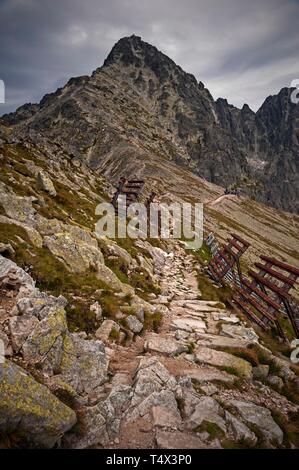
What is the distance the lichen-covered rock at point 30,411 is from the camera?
19.1 ft

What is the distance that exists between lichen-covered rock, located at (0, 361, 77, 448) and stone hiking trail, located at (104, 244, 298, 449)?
4.10 ft

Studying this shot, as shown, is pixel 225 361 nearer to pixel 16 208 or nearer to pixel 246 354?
pixel 246 354

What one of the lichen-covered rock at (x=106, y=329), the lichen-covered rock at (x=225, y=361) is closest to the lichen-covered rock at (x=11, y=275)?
the lichen-covered rock at (x=106, y=329)

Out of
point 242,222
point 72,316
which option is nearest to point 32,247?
point 72,316

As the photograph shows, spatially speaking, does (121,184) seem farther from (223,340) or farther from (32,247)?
(223,340)

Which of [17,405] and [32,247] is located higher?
[32,247]

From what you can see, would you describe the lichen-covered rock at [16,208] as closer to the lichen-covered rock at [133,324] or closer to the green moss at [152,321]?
the lichen-covered rock at [133,324]

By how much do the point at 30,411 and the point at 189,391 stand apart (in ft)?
14.4

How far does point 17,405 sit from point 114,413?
2.49 meters

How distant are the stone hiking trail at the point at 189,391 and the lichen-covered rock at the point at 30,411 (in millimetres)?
1249

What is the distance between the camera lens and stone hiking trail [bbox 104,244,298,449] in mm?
6988

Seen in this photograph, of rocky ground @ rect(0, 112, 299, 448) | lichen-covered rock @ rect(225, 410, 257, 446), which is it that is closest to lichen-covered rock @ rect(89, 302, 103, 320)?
rocky ground @ rect(0, 112, 299, 448)

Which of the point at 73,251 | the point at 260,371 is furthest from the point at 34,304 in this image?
the point at 260,371
